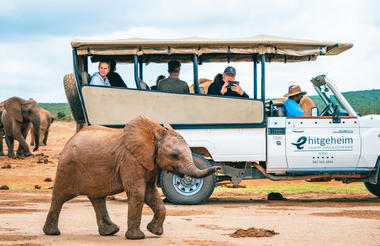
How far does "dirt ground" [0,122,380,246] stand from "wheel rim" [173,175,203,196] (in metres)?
0.29

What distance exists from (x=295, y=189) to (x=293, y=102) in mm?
3671

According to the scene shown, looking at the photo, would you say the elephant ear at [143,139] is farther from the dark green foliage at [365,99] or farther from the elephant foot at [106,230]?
the dark green foliage at [365,99]

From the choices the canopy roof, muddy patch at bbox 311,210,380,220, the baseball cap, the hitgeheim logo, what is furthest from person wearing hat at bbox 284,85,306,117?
muddy patch at bbox 311,210,380,220

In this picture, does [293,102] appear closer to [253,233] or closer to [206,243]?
[253,233]

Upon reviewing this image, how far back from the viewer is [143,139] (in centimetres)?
724

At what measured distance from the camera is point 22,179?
17578mm

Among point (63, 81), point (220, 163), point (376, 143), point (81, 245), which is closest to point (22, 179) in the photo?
point (63, 81)

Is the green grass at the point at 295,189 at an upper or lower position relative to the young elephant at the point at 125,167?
lower

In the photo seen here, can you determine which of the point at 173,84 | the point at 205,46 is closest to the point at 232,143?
the point at 173,84

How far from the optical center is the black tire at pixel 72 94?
11.7 m

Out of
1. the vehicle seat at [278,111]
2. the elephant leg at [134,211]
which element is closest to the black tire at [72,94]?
the vehicle seat at [278,111]

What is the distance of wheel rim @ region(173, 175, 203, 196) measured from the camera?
440 inches

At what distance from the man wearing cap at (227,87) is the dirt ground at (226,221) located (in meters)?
1.82

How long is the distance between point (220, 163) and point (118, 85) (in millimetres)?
2139
